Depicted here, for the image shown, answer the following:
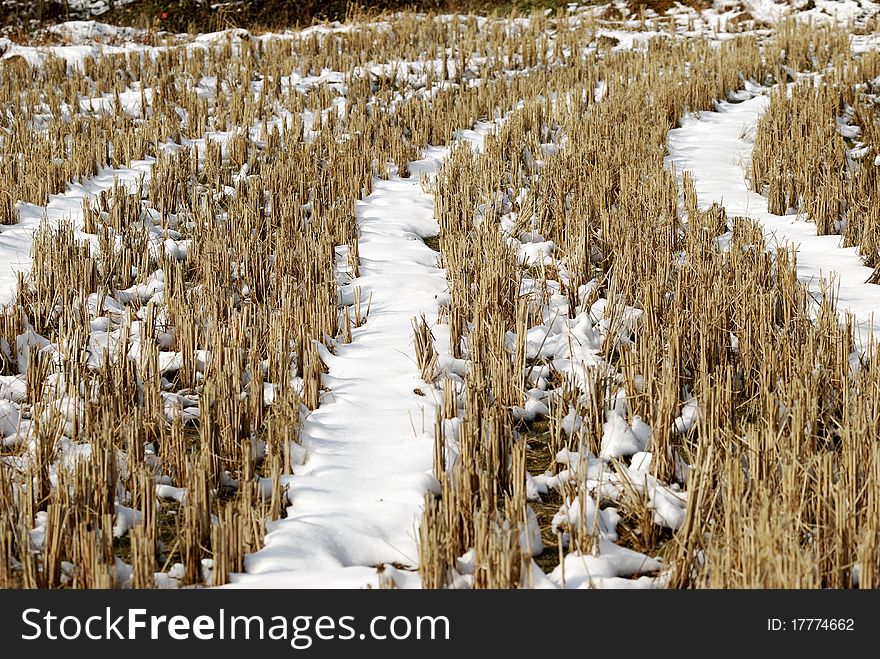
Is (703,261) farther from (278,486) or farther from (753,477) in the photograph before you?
(278,486)

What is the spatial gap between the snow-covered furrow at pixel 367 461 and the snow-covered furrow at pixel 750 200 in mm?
1998

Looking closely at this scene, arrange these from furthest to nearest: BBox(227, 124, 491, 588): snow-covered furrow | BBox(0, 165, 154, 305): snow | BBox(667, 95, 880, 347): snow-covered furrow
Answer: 1. BBox(0, 165, 154, 305): snow
2. BBox(667, 95, 880, 347): snow-covered furrow
3. BBox(227, 124, 491, 588): snow-covered furrow

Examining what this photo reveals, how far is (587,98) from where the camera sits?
934 cm

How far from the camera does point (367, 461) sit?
127 inches

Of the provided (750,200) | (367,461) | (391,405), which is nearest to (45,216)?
(391,405)

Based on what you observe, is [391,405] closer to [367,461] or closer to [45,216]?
[367,461]

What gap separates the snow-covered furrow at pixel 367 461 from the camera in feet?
8.66

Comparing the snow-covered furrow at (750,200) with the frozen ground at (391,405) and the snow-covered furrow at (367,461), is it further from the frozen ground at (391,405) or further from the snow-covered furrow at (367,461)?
the snow-covered furrow at (367,461)

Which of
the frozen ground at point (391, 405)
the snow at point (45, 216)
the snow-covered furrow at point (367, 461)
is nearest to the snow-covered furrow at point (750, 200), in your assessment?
the frozen ground at point (391, 405)

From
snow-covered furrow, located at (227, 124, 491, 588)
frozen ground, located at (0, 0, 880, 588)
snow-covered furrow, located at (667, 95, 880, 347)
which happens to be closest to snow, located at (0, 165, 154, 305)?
frozen ground, located at (0, 0, 880, 588)

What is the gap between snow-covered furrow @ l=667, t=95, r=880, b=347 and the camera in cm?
473

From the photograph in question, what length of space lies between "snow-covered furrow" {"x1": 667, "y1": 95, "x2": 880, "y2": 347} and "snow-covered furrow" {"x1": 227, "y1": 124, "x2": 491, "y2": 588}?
200 centimetres

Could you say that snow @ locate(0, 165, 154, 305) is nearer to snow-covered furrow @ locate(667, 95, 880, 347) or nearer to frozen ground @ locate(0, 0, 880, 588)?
frozen ground @ locate(0, 0, 880, 588)
